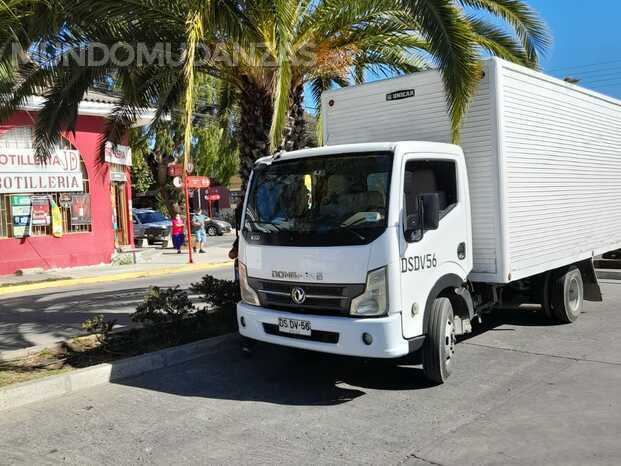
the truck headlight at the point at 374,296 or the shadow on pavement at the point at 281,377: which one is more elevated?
the truck headlight at the point at 374,296

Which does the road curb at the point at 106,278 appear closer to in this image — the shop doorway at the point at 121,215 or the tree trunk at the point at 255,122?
the shop doorway at the point at 121,215

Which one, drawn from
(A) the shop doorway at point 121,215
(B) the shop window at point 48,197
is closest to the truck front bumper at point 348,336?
(B) the shop window at point 48,197

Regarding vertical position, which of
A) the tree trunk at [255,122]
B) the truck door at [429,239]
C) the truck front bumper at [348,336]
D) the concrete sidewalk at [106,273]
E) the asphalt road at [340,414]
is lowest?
the asphalt road at [340,414]

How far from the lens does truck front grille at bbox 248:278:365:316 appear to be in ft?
16.7

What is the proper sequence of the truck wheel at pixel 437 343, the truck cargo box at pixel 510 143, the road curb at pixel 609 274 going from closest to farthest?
the truck wheel at pixel 437 343 < the truck cargo box at pixel 510 143 < the road curb at pixel 609 274

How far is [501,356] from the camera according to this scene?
650 cm

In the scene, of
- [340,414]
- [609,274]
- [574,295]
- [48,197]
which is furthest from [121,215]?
[340,414]

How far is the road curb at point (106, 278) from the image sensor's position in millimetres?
14164

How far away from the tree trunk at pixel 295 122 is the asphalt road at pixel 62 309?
3.63m

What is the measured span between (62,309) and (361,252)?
7647 millimetres

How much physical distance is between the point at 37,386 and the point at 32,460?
55.5 inches

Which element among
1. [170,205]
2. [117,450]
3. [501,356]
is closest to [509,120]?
[501,356]

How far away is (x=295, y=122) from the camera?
872 cm

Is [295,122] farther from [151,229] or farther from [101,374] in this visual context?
[151,229]
